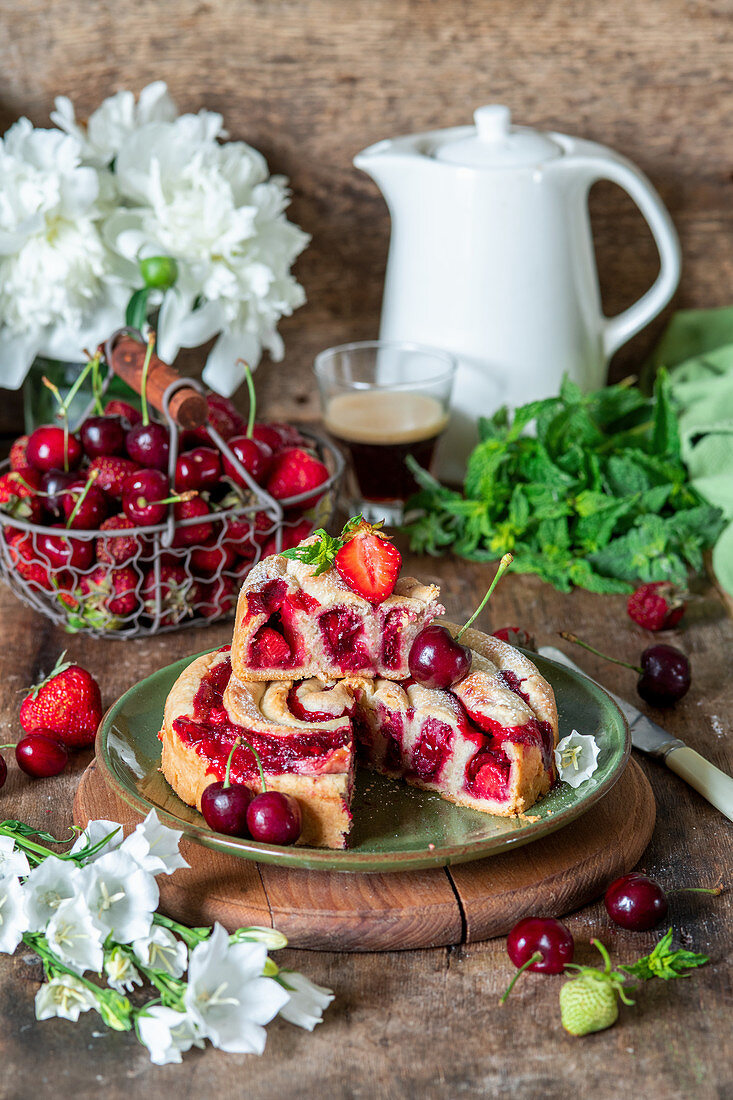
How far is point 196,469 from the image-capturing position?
1.48 meters

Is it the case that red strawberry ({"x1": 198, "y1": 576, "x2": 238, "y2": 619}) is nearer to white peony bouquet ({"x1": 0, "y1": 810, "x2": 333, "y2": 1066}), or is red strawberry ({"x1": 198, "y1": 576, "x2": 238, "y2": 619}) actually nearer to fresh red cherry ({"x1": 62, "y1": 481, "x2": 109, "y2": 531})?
fresh red cherry ({"x1": 62, "y1": 481, "x2": 109, "y2": 531})

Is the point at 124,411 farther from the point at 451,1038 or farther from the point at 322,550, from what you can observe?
the point at 451,1038

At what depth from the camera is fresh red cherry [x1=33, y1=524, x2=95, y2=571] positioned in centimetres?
147

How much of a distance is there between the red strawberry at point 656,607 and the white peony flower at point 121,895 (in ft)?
2.91

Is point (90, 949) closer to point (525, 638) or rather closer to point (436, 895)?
point (436, 895)

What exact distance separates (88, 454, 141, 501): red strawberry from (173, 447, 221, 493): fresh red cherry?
0.23 ft

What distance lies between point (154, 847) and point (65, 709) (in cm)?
37

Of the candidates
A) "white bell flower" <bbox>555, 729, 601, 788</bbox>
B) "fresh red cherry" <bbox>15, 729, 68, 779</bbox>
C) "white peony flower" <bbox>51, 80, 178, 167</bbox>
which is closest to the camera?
"white bell flower" <bbox>555, 729, 601, 788</bbox>

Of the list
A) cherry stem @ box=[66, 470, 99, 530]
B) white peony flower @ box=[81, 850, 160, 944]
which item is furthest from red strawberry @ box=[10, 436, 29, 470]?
white peony flower @ box=[81, 850, 160, 944]

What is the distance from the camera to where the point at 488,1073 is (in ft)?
2.83

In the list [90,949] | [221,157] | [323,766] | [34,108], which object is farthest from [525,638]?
[34,108]

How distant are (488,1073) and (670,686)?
0.64 metres

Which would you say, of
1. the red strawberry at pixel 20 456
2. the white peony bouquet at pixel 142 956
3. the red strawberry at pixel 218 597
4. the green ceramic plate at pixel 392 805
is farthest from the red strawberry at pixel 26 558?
the white peony bouquet at pixel 142 956

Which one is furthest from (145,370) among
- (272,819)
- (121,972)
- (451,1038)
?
(451,1038)
